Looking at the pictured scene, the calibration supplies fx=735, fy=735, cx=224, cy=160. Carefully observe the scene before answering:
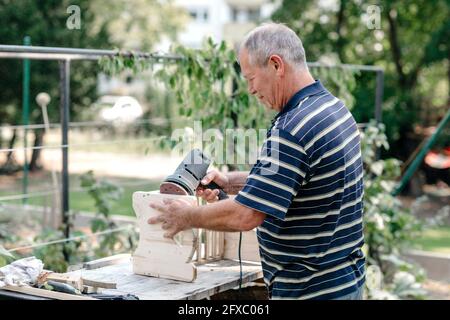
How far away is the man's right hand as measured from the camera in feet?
10.4

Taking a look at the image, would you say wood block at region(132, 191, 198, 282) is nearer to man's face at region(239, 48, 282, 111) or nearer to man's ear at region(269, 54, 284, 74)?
man's face at region(239, 48, 282, 111)

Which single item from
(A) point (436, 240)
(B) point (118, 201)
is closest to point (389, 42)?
(A) point (436, 240)

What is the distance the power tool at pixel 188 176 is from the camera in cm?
304

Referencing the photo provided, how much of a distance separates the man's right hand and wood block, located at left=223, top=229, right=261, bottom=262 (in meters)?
0.55

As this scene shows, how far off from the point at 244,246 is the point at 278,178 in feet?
4.57

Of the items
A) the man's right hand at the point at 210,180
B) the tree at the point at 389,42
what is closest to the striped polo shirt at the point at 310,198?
the man's right hand at the point at 210,180

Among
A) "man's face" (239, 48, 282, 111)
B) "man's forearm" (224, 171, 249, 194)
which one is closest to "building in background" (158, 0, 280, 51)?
"man's forearm" (224, 171, 249, 194)

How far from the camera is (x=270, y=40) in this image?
253cm

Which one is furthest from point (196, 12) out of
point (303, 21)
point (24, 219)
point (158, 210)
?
point (158, 210)

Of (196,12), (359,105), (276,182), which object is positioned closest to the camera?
(276,182)

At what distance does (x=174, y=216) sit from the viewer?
2.71 meters

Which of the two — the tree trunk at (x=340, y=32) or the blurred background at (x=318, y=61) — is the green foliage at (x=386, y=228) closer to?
the blurred background at (x=318, y=61)
